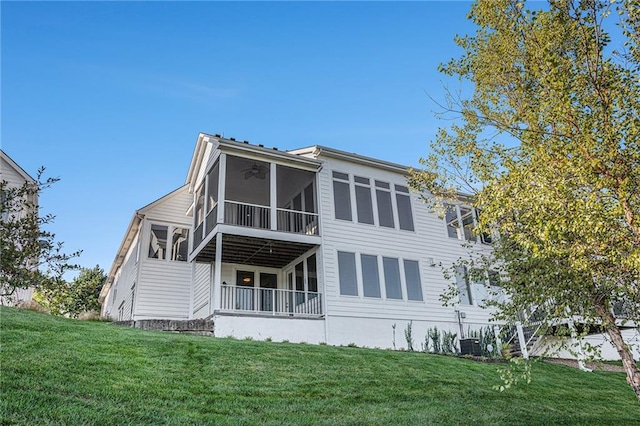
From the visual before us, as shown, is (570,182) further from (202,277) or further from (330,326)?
(202,277)

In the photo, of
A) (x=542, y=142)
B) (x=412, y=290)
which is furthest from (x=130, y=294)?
(x=542, y=142)

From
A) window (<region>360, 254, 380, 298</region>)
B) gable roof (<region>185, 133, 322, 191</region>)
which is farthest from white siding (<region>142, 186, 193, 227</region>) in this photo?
window (<region>360, 254, 380, 298</region>)

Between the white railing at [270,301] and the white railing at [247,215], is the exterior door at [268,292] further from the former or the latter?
the white railing at [247,215]

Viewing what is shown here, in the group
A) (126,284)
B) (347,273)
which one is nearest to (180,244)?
(126,284)

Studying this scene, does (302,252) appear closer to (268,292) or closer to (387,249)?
(268,292)

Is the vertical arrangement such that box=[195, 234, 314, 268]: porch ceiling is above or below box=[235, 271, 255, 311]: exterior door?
above

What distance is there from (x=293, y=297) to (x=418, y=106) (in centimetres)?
889

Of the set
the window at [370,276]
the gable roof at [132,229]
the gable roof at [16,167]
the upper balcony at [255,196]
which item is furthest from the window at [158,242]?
the window at [370,276]

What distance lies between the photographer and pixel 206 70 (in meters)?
14.5

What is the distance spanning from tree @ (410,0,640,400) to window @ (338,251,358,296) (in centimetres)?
729

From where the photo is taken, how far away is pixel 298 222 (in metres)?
15.9

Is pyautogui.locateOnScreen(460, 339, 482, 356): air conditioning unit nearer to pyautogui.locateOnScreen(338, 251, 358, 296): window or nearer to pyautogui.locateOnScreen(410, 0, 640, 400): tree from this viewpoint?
pyautogui.locateOnScreen(338, 251, 358, 296): window

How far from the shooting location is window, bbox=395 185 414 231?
54.9 feet

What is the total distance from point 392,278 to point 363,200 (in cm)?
297
